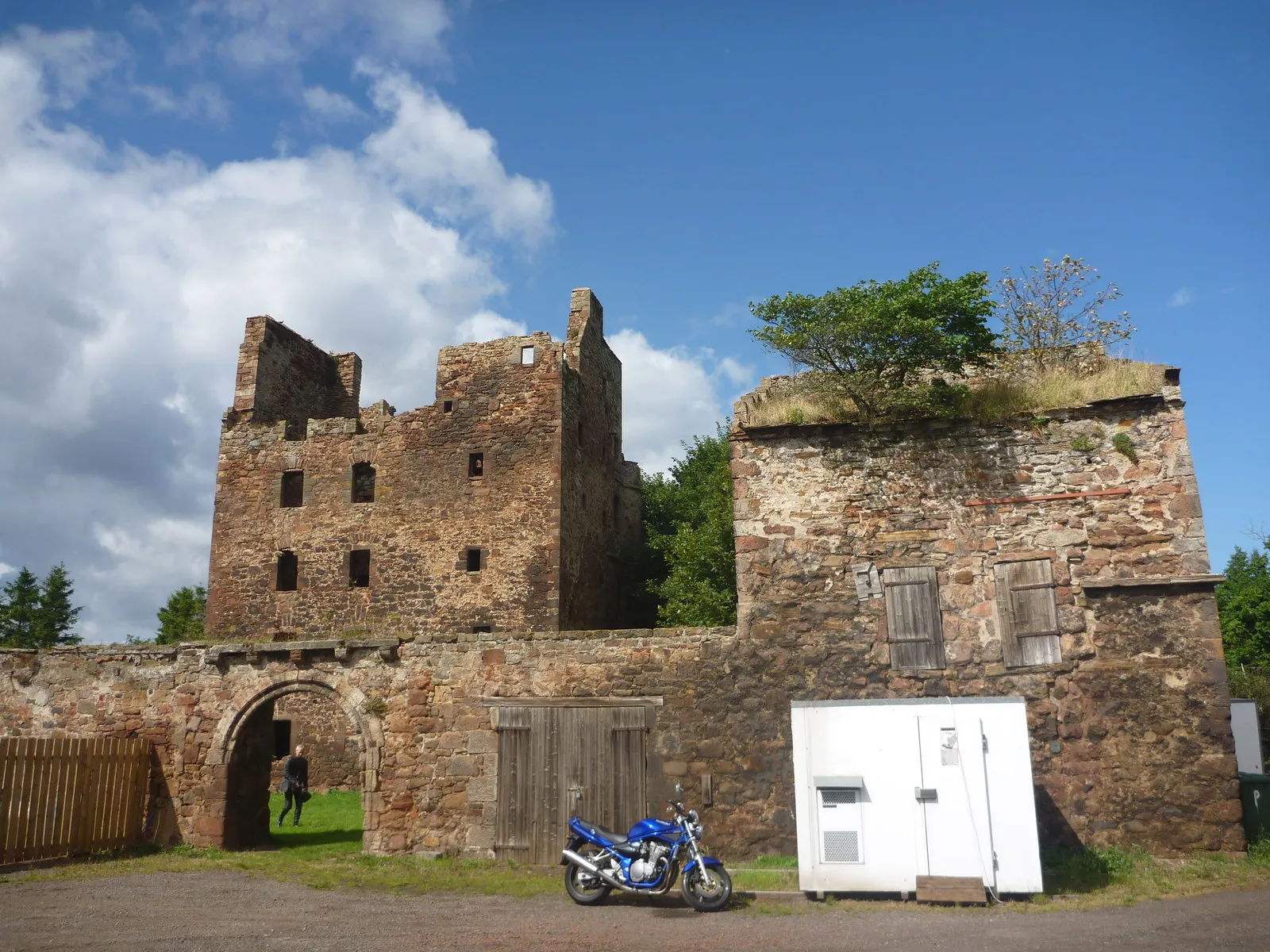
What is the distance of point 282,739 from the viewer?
78.5 ft

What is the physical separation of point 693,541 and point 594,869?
1545 cm

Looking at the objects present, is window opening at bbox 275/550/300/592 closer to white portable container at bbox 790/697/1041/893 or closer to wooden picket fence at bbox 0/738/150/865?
wooden picket fence at bbox 0/738/150/865

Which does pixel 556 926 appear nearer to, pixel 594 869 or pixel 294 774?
pixel 594 869

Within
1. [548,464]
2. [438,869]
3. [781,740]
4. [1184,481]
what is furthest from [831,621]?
[548,464]

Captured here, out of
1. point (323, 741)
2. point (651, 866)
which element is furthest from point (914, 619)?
point (323, 741)

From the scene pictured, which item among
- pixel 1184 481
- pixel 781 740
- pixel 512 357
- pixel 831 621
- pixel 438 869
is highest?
pixel 512 357

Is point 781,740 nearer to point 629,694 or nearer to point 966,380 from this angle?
point 629,694

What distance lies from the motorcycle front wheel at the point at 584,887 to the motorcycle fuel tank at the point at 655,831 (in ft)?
1.84

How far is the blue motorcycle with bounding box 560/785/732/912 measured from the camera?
9.65m

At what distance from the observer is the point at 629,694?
13.0 m

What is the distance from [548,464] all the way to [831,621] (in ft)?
40.3

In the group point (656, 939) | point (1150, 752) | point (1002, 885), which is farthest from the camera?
point (1150, 752)

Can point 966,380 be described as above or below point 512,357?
below

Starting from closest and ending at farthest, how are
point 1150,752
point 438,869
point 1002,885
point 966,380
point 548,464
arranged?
point 1002,885 → point 1150,752 → point 438,869 → point 966,380 → point 548,464
